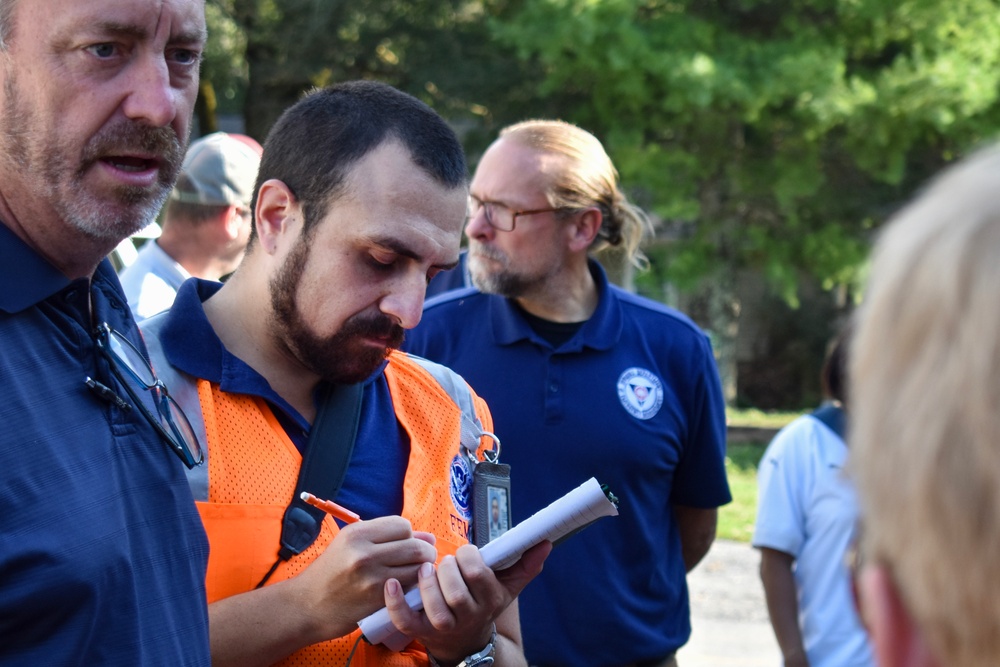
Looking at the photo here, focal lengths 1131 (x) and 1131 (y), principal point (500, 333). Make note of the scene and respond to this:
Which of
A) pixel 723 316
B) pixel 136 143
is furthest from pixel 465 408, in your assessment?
pixel 723 316

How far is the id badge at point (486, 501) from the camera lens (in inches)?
99.5

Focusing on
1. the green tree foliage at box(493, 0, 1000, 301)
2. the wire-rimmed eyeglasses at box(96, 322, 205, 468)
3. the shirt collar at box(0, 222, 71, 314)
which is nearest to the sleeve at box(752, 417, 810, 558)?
the wire-rimmed eyeglasses at box(96, 322, 205, 468)

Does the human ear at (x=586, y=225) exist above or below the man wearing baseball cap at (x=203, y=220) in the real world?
above

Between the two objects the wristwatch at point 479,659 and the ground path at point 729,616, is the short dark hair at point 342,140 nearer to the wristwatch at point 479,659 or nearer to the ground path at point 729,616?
the wristwatch at point 479,659

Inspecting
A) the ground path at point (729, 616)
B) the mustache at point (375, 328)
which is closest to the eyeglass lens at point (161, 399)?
the mustache at point (375, 328)

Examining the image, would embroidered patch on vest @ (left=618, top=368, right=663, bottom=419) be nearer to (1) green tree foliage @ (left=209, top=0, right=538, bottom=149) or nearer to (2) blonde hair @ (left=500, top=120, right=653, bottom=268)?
(2) blonde hair @ (left=500, top=120, right=653, bottom=268)

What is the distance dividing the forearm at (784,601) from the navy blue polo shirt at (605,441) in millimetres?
282

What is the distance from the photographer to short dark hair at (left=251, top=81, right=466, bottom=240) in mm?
2340

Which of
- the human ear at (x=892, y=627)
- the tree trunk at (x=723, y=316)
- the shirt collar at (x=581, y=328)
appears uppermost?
the human ear at (x=892, y=627)

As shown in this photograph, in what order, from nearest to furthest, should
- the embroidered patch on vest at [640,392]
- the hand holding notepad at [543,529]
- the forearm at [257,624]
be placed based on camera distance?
the forearm at [257,624]
the hand holding notepad at [543,529]
the embroidered patch on vest at [640,392]

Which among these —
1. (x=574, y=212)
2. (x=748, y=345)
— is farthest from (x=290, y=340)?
(x=748, y=345)

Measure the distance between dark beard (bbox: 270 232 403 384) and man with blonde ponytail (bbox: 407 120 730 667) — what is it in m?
1.53

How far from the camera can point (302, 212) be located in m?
2.35

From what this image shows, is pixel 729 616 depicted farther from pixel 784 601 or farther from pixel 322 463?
pixel 322 463
